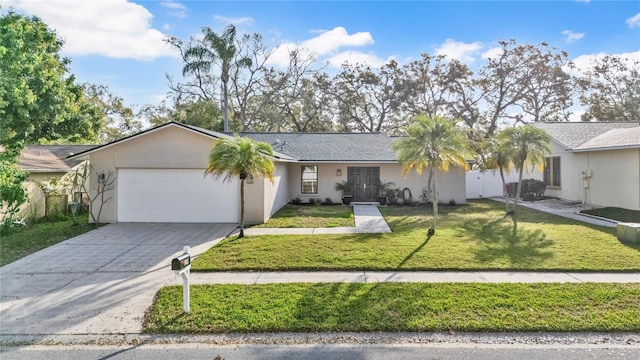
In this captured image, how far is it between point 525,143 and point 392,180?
6873 millimetres

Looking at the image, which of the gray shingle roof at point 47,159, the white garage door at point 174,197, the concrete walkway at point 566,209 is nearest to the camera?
the concrete walkway at point 566,209

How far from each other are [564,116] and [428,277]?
35.1 m

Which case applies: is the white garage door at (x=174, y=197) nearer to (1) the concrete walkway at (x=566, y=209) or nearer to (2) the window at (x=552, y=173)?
(1) the concrete walkway at (x=566, y=209)

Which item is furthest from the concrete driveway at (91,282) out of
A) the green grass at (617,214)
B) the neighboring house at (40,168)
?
the green grass at (617,214)

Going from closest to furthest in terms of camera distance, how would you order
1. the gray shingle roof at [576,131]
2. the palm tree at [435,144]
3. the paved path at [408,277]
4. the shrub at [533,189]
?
the paved path at [408,277], the palm tree at [435,144], the gray shingle roof at [576,131], the shrub at [533,189]

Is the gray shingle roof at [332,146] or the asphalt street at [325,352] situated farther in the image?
the gray shingle roof at [332,146]

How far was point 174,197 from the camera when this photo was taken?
13234 mm

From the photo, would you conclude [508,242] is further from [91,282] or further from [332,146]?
[332,146]

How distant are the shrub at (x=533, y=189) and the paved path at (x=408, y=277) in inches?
559

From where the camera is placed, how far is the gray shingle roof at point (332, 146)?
18094mm

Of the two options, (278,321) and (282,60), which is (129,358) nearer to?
(278,321)

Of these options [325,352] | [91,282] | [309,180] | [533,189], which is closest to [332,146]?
[309,180]

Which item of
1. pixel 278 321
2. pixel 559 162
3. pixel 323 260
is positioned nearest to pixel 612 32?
pixel 559 162

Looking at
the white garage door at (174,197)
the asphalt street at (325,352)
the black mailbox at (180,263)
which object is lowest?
the asphalt street at (325,352)
